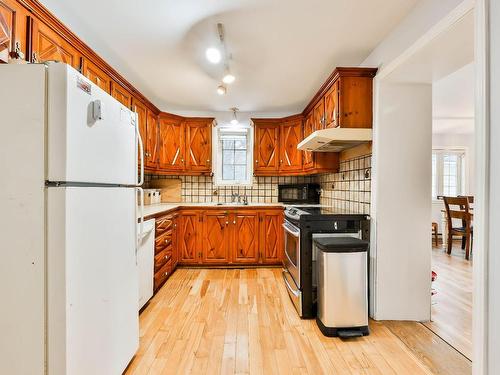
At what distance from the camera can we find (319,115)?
308cm

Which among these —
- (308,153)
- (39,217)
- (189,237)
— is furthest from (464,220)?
(39,217)

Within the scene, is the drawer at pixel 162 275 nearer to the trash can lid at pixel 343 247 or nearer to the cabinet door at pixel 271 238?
the cabinet door at pixel 271 238

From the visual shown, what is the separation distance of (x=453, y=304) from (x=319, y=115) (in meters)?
2.44

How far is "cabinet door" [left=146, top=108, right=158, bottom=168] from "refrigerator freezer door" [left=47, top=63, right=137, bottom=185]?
6.31 feet

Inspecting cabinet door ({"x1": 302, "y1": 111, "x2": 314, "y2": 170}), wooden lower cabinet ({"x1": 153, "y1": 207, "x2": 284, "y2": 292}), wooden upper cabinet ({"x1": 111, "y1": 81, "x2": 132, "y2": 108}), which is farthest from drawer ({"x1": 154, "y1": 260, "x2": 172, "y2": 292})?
cabinet door ({"x1": 302, "y1": 111, "x2": 314, "y2": 170})

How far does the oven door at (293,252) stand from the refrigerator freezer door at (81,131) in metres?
1.68

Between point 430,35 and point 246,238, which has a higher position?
point 430,35

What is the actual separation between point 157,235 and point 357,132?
2.33 m

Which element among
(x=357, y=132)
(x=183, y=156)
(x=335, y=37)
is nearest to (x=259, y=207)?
(x=183, y=156)

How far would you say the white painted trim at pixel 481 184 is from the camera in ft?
4.00

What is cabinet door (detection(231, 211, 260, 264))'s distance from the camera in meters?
3.76

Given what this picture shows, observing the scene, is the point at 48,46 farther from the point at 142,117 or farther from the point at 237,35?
the point at 142,117

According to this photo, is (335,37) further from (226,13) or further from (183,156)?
(183,156)

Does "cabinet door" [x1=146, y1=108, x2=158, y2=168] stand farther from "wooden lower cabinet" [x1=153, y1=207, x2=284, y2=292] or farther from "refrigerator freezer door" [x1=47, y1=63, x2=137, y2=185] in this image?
"refrigerator freezer door" [x1=47, y1=63, x2=137, y2=185]
